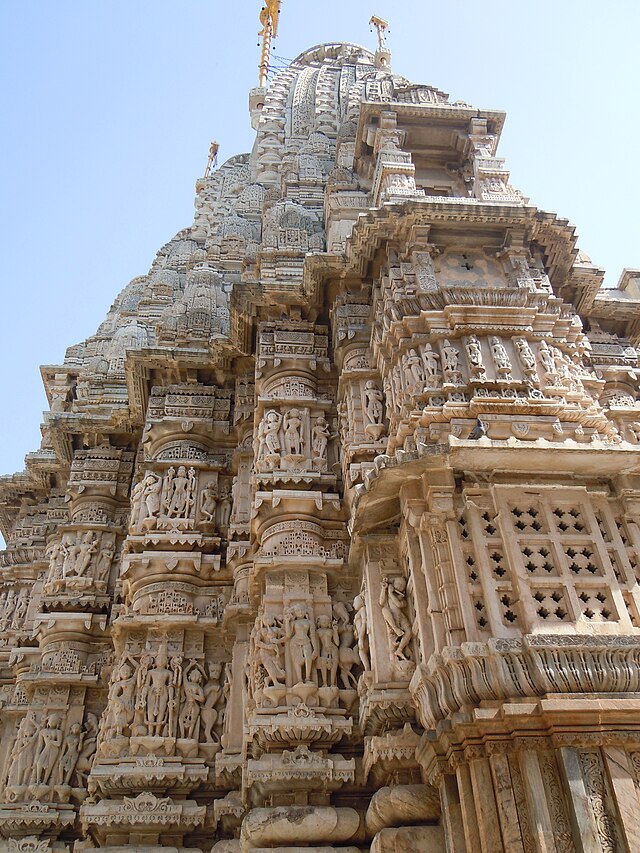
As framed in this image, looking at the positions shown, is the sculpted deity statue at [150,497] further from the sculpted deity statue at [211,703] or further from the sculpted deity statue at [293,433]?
the sculpted deity statue at [211,703]

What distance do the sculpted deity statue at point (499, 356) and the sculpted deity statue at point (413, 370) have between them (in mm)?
931

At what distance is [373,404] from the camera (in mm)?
10375

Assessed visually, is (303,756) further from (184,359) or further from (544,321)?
(184,359)

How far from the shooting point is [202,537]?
37.2 feet

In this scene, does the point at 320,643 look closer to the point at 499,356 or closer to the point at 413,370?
the point at 413,370

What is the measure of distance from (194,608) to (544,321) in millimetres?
6391

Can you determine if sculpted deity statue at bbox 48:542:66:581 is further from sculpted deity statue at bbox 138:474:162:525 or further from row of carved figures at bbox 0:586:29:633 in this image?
sculpted deity statue at bbox 138:474:162:525

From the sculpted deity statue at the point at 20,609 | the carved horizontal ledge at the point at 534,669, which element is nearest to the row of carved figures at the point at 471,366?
the carved horizontal ledge at the point at 534,669

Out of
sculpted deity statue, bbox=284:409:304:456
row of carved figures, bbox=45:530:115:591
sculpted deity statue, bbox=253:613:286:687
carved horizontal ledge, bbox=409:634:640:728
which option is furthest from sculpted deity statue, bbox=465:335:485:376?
row of carved figures, bbox=45:530:115:591

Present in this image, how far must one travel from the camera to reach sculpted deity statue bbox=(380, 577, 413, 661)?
796 centimetres

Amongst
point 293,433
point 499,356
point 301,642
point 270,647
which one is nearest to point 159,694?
point 270,647

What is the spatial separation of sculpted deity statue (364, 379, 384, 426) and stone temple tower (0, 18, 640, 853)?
35 millimetres

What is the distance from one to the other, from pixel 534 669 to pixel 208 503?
6.64m

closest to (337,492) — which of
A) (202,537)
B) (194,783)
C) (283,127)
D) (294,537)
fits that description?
(294,537)
